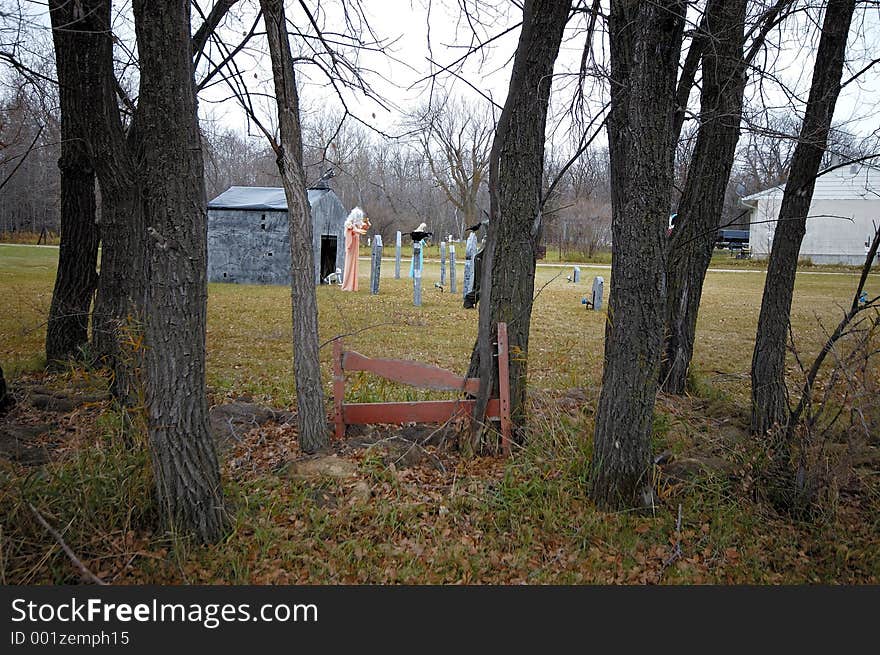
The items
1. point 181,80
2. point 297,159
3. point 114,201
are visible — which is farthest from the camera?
point 114,201

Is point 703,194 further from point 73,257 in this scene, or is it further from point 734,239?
point 734,239

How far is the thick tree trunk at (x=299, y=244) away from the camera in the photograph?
4.38 meters

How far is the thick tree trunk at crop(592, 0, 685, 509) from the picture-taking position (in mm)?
3629

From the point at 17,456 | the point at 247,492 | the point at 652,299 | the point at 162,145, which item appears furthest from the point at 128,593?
the point at 652,299

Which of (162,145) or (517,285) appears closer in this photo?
(162,145)

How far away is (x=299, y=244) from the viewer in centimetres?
455

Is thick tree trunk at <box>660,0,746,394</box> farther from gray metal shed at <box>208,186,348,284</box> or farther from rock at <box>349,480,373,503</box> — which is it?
gray metal shed at <box>208,186,348,284</box>

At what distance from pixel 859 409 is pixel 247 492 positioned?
145 inches

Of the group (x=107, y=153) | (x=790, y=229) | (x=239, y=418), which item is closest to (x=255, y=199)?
(x=107, y=153)

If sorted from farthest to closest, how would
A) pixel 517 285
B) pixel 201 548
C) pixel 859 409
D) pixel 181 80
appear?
pixel 517 285 < pixel 859 409 < pixel 201 548 < pixel 181 80

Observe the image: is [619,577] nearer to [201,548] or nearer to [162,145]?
[201,548]

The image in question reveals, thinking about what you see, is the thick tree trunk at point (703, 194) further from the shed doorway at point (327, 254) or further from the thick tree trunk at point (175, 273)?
the shed doorway at point (327, 254)

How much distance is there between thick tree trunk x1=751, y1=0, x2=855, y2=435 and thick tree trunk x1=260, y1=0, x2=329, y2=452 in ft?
11.8

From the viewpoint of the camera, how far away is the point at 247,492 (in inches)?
158
